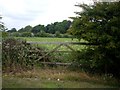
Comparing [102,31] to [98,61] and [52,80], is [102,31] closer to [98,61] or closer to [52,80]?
[98,61]

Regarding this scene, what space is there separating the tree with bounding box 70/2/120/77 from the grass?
0.67m

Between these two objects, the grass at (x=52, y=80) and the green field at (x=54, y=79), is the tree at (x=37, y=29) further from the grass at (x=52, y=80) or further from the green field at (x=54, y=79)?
the grass at (x=52, y=80)

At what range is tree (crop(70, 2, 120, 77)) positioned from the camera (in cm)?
1305

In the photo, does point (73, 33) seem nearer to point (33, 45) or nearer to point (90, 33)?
point (90, 33)

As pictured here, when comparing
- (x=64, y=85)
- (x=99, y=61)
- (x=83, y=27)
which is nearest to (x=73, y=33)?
(x=83, y=27)

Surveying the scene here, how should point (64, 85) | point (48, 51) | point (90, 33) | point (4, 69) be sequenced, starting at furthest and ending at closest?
point (48, 51) → point (4, 69) → point (90, 33) → point (64, 85)

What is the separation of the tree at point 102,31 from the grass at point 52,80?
672 millimetres

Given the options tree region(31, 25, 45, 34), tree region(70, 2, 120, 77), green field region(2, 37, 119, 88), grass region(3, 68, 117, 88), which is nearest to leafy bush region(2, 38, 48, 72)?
green field region(2, 37, 119, 88)

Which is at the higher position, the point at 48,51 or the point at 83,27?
the point at 83,27

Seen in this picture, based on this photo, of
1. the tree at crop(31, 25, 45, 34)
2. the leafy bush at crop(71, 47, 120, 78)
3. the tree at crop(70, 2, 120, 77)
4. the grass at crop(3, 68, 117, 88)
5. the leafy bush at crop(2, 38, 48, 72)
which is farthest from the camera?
the tree at crop(31, 25, 45, 34)

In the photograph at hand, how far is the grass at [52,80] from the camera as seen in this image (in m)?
12.5

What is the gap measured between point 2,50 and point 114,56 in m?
4.74

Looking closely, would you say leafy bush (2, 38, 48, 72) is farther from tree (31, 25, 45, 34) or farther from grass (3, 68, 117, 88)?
tree (31, 25, 45, 34)

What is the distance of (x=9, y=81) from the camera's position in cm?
1288
